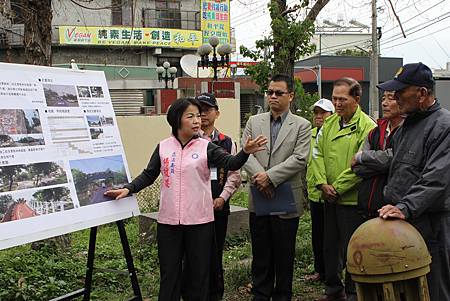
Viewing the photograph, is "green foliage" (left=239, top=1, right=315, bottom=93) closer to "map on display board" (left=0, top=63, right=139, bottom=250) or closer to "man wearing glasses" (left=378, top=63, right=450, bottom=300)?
"map on display board" (left=0, top=63, right=139, bottom=250)

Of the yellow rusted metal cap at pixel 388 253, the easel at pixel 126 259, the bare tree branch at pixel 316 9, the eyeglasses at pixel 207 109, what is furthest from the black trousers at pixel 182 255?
the bare tree branch at pixel 316 9

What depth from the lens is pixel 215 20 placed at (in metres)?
35.4

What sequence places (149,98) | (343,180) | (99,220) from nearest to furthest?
(99,220) → (343,180) → (149,98)

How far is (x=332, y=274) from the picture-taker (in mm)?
4738

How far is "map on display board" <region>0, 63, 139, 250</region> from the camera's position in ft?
11.3

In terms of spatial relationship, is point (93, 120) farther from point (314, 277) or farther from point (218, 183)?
point (314, 277)

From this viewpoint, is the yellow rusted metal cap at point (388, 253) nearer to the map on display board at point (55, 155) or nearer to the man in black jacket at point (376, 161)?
the man in black jacket at point (376, 161)

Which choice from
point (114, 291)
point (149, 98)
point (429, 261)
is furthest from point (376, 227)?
point (149, 98)

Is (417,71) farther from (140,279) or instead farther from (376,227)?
(140,279)

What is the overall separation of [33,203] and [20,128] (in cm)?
50

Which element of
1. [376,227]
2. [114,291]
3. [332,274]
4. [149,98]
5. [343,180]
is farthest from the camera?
[149,98]

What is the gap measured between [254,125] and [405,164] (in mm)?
1607

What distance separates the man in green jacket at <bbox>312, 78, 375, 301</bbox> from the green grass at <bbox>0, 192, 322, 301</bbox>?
46 centimetres

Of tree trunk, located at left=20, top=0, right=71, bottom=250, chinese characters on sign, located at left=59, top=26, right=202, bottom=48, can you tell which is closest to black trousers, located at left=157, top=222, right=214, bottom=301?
tree trunk, located at left=20, top=0, right=71, bottom=250
